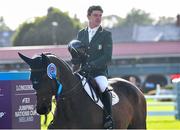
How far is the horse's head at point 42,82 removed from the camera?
865 cm

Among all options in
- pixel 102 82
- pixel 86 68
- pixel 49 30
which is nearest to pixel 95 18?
pixel 86 68

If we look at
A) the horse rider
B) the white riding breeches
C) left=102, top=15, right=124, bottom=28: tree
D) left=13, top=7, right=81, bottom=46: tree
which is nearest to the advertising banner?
the horse rider

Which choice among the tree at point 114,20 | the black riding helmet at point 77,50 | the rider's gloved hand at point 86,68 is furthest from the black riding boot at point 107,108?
the tree at point 114,20

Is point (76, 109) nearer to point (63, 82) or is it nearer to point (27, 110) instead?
point (63, 82)

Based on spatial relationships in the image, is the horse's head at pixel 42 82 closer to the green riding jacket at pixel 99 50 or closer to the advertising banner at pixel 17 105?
the green riding jacket at pixel 99 50

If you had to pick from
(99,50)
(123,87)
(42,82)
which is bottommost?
(123,87)

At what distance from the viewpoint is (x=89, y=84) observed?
9766 millimetres

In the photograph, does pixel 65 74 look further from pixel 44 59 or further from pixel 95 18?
pixel 95 18

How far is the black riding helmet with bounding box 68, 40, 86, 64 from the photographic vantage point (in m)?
9.47

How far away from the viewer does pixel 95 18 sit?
32.7 feet

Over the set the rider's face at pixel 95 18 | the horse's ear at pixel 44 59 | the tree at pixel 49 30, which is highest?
the rider's face at pixel 95 18

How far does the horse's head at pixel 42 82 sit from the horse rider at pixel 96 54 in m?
0.84

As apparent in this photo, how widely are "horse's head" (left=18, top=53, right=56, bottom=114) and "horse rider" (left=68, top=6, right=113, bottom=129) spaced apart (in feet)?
2.77

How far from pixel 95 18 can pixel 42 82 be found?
72.0 inches
